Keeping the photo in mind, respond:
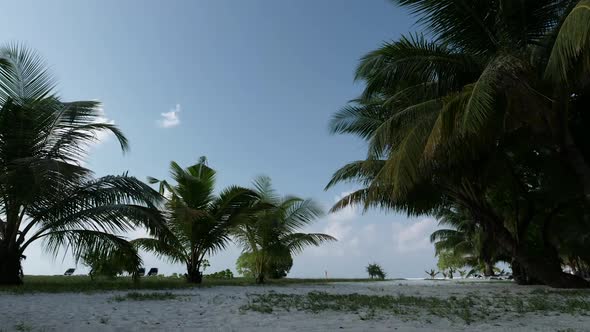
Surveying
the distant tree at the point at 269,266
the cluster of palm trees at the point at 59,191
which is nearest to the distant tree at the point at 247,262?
the distant tree at the point at 269,266

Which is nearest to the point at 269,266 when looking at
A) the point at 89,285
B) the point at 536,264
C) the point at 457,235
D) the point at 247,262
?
the point at 247,262

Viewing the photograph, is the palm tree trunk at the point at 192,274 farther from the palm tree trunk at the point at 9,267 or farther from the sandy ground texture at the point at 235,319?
the sandy ground texture at the point at 235,319

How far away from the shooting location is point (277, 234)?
15367 millimetres

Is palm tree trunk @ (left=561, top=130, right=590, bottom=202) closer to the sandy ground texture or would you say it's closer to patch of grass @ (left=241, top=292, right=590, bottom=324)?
patch of grass @ (left=241, top=292, right=590, bottom=324)

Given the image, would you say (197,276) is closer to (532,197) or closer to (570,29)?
(532,197)

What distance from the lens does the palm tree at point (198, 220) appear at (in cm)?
1307

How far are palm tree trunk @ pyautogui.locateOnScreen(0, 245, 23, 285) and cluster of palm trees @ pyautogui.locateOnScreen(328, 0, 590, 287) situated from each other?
26.9ft

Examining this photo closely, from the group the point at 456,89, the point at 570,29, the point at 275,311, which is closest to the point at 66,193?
the point at 275,311

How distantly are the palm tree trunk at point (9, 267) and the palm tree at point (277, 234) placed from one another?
6630 mm

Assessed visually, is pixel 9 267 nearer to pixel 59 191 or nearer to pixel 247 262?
pixel 59 191

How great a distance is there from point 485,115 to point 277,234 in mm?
9507

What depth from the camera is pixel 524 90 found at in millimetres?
7746

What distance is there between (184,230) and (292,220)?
4120mm

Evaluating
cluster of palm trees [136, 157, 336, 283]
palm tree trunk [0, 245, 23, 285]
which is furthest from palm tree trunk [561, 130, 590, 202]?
palm tree trunk [0, 245, 23, 285]
